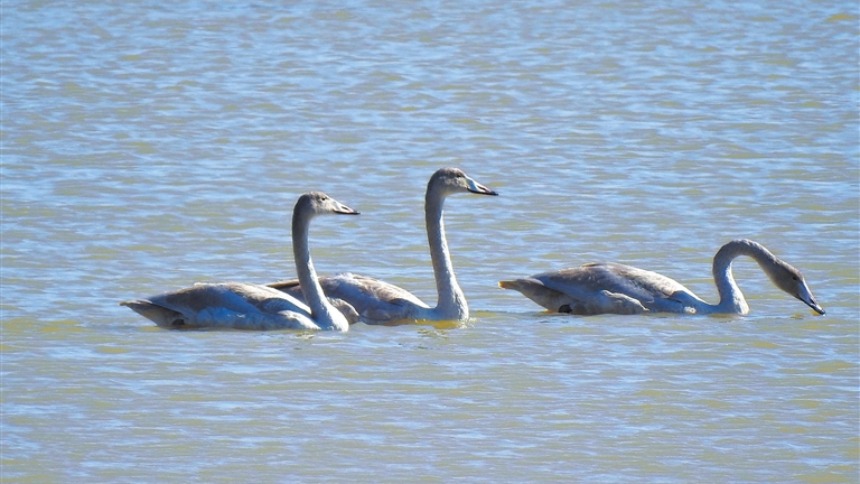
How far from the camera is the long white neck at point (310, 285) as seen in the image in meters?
12.8

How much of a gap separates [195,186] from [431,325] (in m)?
5.07

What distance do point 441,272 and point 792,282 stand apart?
91.4 inches

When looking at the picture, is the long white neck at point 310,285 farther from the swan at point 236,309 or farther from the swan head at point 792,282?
the swan head at point 792,282

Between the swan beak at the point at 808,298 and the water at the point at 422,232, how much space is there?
4.6 inches

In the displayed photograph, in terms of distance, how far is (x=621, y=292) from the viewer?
1341 centimetres

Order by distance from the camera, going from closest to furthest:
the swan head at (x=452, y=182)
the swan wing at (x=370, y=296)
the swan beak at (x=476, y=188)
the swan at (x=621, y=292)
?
the swan wing at (x=370, y=296) < the swan at (x=621, y=292) < the swan beak at (x=476, y=188) < the swan head at (x=452, y=182)

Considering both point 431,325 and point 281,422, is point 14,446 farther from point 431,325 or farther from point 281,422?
point 431,325

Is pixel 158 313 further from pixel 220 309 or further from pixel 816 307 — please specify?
pixel 816 307

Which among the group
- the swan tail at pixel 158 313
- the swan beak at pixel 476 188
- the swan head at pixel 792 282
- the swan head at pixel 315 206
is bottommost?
the swan tail at pixel 158 313

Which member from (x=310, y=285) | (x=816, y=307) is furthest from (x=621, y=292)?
(x=310, y=285)

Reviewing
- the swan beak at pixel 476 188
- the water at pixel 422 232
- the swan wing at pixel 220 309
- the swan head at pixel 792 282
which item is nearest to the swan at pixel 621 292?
the swan head at pixel 792 282

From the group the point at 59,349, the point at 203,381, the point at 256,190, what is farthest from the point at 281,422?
the point at 256,190

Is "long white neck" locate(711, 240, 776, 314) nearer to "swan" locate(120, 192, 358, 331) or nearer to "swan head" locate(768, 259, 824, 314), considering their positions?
"swan head" locate(768, 259, 824, 314)

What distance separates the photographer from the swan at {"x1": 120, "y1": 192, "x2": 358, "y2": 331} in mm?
12633
